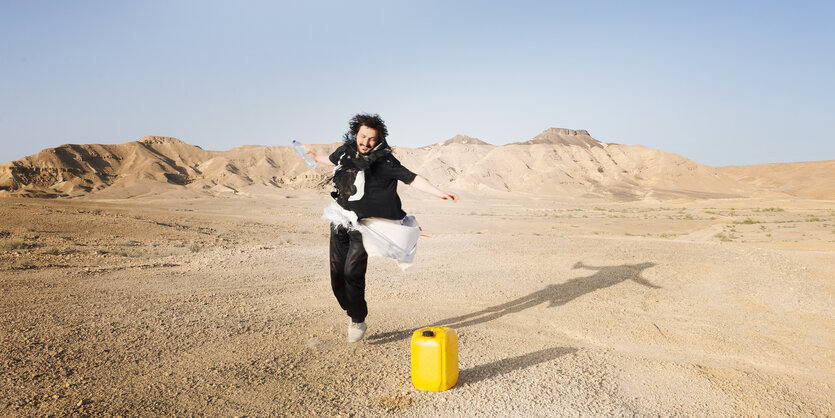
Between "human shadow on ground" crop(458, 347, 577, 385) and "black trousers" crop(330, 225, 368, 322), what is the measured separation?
4.34ft

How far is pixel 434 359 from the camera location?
3922 mm

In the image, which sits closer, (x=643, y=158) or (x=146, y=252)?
(x=146, y=252)

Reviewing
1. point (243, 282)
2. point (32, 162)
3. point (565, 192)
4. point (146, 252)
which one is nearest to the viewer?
point (243, 282)

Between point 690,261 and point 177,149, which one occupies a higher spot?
point 177,149

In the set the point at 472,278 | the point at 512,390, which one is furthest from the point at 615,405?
the point at 472,278

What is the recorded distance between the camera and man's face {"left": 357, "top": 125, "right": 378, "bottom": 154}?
4938mm

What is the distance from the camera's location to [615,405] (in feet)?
12.7

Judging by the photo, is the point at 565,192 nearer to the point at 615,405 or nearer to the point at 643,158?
the point at 643,158

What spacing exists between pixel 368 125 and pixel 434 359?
2.49 m

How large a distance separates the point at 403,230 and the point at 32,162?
80577 millimetres

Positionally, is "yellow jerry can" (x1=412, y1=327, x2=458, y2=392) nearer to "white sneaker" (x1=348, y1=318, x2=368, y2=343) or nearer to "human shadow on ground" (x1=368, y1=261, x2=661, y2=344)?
"white sneaker" (x1=348, y1=318, x2=368, y2=343)

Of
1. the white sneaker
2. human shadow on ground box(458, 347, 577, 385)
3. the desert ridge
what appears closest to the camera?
human shadow on ground box(458, 347, 577, 385)

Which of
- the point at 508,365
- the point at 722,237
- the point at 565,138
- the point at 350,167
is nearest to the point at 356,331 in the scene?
the point at 508,365

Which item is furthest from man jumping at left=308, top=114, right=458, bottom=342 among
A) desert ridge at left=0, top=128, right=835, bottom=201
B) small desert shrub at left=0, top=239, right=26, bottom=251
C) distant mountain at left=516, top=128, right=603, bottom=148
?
distant mountain at left=516, top=128, right=603, bottom=148
